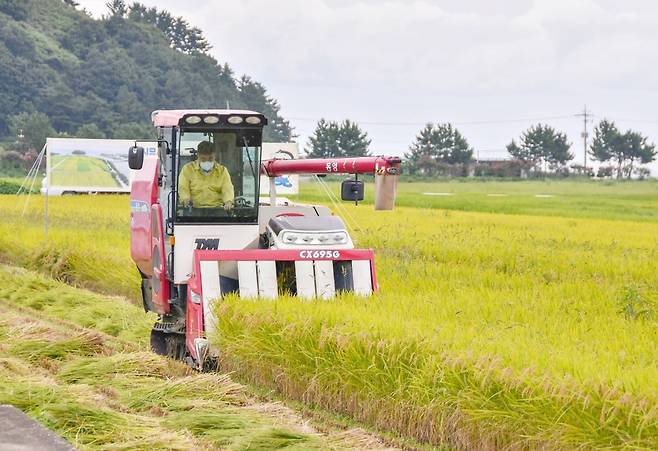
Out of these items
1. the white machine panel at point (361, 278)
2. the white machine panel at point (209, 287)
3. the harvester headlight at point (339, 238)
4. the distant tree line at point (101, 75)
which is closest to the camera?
the white machine panel at point (209, 287)

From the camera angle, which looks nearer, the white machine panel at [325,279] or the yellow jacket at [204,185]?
the white machine panel at [325,279]

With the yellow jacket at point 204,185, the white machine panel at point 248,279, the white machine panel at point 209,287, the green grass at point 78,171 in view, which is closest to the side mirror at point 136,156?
the yellow jacket at point 204,185

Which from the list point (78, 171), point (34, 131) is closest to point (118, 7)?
point (34, 131)

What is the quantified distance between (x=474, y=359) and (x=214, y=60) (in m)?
91.5

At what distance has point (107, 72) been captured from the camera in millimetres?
84250

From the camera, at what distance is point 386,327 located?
7.87 m

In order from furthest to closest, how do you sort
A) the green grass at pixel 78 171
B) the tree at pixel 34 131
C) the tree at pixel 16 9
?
the tree at pixel 16 9 < the tree at pixel 34 131 < the green grass at pixel 78 171

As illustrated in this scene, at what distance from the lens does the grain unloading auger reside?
31.2 ft

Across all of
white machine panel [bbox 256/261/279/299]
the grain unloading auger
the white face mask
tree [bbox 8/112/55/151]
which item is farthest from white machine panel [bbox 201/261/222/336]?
tree [bbox 8/112/55/151]

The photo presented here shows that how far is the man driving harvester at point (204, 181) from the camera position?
10.1 m

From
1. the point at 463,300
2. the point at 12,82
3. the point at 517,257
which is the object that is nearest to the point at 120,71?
the point at 12,82

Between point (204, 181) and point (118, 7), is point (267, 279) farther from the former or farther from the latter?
point (118, 7)

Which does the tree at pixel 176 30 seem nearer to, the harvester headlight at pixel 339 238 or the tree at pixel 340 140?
the tree at pixel 340 140

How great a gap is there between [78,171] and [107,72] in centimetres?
4979
